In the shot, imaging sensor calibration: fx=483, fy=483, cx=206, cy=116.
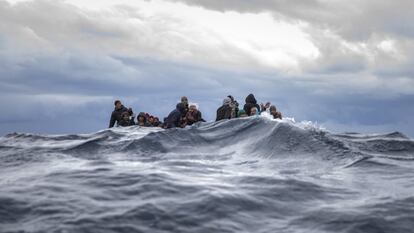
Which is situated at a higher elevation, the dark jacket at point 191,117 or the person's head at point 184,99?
the person's head at point 184,99

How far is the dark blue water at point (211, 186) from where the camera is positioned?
5.78 metres

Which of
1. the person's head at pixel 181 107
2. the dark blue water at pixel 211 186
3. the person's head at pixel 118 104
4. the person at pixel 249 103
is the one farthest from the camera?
the person's head at pixel 118 104

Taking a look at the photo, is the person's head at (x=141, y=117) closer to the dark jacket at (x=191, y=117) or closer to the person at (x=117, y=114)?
the person at (x=117, y=114)

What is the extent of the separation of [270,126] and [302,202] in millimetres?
8601

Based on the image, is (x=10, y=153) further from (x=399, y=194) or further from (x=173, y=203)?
(x=399, y=194)

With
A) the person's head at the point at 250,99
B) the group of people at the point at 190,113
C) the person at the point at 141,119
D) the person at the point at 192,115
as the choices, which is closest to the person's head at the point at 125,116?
the group of people at the point at 190,113

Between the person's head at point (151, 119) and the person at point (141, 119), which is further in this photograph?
the person's head at point (151, 119)

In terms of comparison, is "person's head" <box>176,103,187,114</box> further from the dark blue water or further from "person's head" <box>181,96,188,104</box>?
the dark blue water

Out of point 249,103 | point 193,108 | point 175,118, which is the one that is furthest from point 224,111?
point 175,118

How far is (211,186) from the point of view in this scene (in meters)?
7.63

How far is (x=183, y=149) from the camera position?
42.4 ft

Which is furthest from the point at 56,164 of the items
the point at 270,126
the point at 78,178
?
the point at 270,126

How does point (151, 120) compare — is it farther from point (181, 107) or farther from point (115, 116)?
point (181, 107)

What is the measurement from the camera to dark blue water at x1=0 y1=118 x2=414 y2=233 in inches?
227
